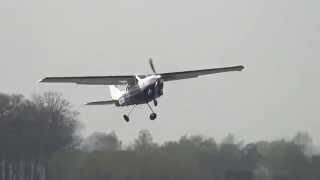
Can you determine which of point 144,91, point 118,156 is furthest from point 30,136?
point 144,91

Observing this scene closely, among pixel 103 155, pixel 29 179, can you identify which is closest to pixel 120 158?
pixel 103 155

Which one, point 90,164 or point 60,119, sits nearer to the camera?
point 90,164

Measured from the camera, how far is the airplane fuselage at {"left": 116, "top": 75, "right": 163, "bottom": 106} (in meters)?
41.3

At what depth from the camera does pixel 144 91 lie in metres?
41.7

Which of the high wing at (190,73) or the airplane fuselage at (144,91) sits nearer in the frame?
the airplane fuselage at (144,91)

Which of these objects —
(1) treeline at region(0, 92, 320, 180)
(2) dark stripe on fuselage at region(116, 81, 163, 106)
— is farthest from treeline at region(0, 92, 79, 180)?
(2) dark stripe on fuselage at region(116, 81, 163, 106)

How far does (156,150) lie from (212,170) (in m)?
3.48

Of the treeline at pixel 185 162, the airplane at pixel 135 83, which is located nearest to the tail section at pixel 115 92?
the airplane at pixel 135 83

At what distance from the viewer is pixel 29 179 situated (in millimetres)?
53625

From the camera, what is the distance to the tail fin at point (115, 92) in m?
44.1

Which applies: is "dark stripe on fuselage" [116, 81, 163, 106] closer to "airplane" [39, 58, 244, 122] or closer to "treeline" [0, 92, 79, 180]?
"airplane" [39, 58, 244, 122]

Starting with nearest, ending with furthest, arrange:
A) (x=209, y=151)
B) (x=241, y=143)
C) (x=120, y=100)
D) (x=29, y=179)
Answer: (x=120, y=100) < (x=29, y=179) < (x=209, y=151) < (x=241, y=143)

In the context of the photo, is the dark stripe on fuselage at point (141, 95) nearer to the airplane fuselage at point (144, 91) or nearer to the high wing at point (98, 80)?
the airplane fuselage at point (144, 91)

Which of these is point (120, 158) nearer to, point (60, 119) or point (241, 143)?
point (60, 119)
